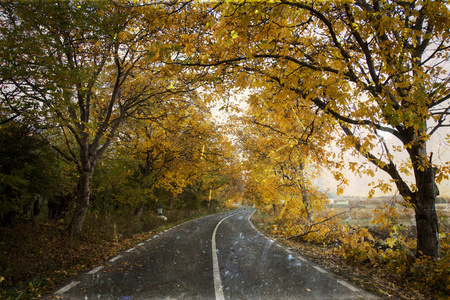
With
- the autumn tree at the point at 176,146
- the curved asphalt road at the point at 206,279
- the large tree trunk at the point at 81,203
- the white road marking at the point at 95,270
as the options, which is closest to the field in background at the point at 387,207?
the curved asphalt road at the point at 206,279

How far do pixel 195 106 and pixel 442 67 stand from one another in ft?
36.7

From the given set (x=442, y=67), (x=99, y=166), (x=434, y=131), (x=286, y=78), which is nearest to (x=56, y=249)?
(x=99, y=166)

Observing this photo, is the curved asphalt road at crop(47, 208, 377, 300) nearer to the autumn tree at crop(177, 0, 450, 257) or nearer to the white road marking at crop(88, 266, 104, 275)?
the white road marking at crop(88, 266, 104, 275)

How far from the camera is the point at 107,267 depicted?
608 centimetres

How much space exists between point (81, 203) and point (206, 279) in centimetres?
644

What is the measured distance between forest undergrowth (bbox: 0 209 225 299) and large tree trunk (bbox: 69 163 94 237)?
1.10 ft

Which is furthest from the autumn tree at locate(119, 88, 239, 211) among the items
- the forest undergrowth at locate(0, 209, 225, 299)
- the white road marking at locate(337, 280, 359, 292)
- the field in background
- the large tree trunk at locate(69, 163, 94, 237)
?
the white road marking at locate(337, 280, 359, 292)

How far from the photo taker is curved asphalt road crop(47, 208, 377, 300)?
14.5 feet

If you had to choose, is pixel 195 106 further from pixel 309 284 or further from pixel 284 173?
pixel 309 284

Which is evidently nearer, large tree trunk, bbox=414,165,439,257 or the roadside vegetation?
the roadside vegetation

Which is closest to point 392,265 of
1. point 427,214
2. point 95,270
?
point 427,214

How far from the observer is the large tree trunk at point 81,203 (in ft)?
29.1

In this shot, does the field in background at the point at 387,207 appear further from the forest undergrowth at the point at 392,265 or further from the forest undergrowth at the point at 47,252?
the forest undergrowth at the point at 47,252

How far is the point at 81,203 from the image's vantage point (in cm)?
910
